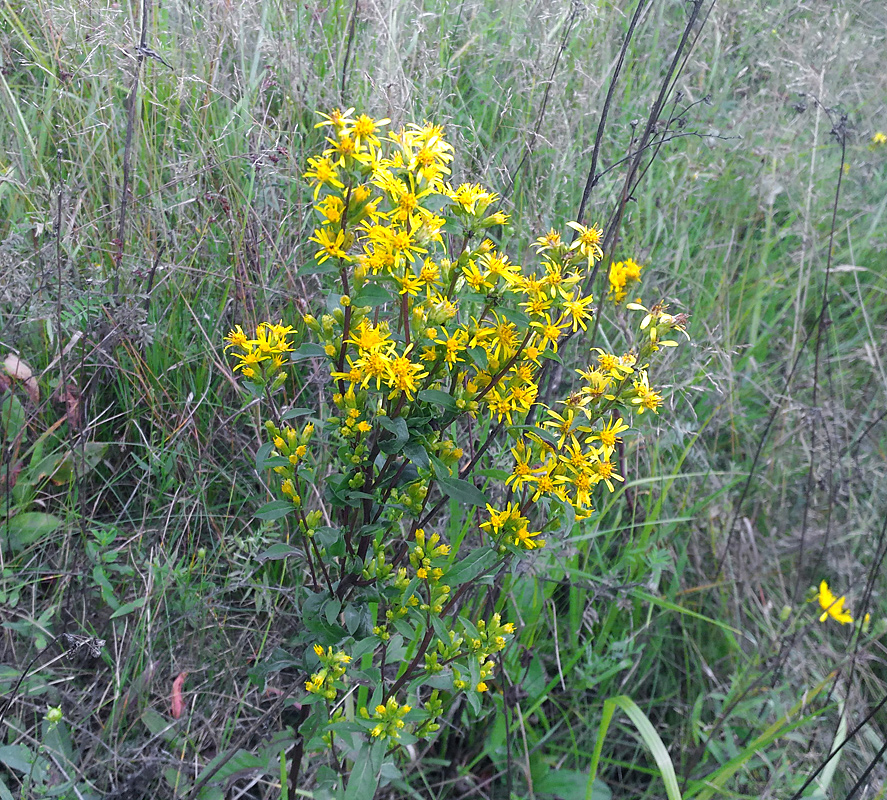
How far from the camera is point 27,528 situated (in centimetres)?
195

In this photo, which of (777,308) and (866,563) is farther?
(777,308)

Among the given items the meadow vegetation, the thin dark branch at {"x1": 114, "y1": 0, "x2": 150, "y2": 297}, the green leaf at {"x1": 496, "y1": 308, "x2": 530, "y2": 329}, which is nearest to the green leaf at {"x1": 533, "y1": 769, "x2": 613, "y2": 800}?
the meadow vegetation

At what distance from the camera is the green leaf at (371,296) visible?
136 centimetres

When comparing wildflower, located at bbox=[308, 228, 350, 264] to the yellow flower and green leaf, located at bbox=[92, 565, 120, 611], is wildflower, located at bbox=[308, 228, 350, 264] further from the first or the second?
the yellow flower

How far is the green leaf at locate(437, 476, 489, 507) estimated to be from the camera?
1444 mm

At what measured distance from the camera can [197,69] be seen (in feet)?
7.50

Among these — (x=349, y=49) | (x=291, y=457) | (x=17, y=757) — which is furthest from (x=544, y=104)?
(x=17, y=757)

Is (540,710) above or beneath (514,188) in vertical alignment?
beneath

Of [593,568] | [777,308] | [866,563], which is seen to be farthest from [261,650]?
[777,308]

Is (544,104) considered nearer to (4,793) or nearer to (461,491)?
(461,491)

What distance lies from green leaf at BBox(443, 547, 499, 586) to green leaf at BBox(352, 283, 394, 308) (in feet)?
1.88

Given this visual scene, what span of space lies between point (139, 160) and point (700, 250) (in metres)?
2.19

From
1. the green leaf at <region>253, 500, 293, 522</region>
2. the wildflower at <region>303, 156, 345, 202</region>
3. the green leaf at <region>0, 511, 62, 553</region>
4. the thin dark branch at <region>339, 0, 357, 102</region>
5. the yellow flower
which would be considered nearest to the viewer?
the wildflower at <region>303, 156, 345, 202</region>

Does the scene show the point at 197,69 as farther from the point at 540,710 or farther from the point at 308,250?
the point at 540,710
